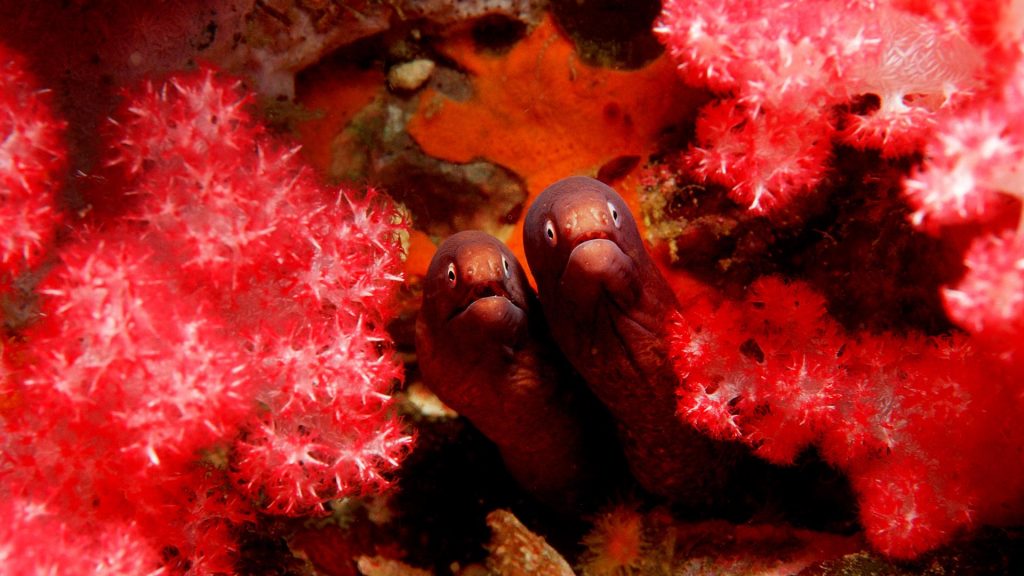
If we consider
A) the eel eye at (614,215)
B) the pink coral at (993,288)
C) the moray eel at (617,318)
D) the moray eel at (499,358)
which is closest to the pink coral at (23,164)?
the moray eel at (499,358)

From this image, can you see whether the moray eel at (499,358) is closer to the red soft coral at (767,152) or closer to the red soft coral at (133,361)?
the red soft coral at (133,361)

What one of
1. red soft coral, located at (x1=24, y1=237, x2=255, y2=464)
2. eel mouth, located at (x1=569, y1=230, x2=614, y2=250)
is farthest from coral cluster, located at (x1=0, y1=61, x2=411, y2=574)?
eel mouth, located at (x1=569, y1=230, x2=614, y2=250)

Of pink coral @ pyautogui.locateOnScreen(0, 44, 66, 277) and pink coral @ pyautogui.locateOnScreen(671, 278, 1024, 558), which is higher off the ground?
pink coral @ pyautogui.locateOnScreen(0, 44, 66, 277)

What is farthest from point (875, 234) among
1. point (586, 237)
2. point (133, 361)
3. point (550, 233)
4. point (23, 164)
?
point (23, 164)

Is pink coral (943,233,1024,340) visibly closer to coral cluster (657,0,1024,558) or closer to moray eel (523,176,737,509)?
coral cluster (657,0,1024,558)

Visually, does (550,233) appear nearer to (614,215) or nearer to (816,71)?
(614,215)

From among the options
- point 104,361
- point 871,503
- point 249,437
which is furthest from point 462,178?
point 871,503
